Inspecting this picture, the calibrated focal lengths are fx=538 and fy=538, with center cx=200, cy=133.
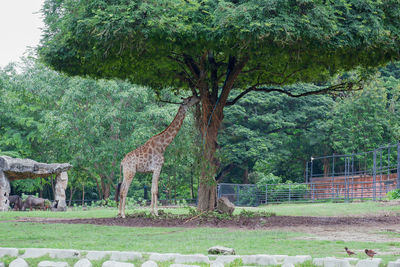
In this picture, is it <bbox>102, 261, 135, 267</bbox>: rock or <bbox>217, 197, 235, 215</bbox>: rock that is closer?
<bbox>102, 261, 135, 267</bbox>: rock

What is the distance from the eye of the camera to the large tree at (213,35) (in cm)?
1230

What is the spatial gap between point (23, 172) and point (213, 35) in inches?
535

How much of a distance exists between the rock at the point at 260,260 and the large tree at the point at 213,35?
694 cm

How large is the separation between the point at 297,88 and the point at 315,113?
227cm

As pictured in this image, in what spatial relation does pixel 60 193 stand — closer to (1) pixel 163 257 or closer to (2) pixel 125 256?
(2) pixel 125 256

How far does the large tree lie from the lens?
1230 centimetres

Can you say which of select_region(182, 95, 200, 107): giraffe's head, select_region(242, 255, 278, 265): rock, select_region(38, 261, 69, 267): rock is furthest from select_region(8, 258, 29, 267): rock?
select_region(182, 95, 200, 107): giraffe's head

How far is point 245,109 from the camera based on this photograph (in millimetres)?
40594

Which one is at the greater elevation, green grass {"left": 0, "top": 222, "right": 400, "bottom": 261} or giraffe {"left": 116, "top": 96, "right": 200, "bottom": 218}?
giraffe {"left": 116, "top": 96, "right": 200, "bottom": 218}

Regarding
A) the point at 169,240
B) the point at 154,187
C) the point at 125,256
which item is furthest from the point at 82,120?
the point at 125,256

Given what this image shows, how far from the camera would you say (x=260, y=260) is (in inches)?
238

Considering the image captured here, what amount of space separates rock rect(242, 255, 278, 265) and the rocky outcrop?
17.9 m

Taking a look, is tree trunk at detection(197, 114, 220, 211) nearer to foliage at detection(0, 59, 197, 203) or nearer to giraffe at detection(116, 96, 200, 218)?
giraffe at detection(116, 96, 200, 218)

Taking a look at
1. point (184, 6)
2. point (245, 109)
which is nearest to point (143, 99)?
point (245, 109)
